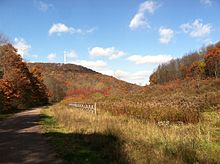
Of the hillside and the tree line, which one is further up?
the hillside

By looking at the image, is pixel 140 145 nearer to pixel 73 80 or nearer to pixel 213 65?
pixel 213 65

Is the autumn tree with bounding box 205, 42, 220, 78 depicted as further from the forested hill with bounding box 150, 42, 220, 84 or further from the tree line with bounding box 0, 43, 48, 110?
the tree line with bounding box 0, 43, 48, 110

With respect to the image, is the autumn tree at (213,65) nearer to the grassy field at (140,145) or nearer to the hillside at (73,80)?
the hillside at (73,80)

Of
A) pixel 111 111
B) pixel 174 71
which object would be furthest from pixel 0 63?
pixel 174 71

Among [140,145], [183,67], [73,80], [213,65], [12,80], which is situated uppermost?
[183,67]

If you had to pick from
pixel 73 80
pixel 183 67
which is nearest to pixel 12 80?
pixel 183 67

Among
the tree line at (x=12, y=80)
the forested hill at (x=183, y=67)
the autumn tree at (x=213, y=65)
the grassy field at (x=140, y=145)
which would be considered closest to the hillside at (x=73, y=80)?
the forested hill at (x=183, y=67)

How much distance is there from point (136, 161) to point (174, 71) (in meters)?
132

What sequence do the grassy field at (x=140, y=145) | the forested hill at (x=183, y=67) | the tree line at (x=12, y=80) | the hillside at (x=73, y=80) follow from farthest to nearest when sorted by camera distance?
the hillside at (x=73, y=80) < the forested hill at (x=183, y=67) < the tree line at (x=12, y=80) < the grassy field at (x=140, y=145)

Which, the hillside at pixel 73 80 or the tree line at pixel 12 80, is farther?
the hillside at pixel 73 80

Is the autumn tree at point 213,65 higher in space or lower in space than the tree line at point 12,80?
higher

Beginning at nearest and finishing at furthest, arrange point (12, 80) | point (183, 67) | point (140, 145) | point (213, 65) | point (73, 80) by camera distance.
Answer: point (140, 145) → point (12, 80) → point (213, 65) → point (183, 67) → point (73, 80)

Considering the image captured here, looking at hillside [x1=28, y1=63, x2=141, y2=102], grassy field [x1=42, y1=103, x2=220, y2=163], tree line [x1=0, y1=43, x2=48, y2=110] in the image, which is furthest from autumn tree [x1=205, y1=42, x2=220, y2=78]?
grassy field [x1=42, y1=103, x2=220, y2=163]

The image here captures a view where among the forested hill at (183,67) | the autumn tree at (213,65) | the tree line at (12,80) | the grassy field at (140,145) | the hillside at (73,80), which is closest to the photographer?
the grassy field at (140,145)
